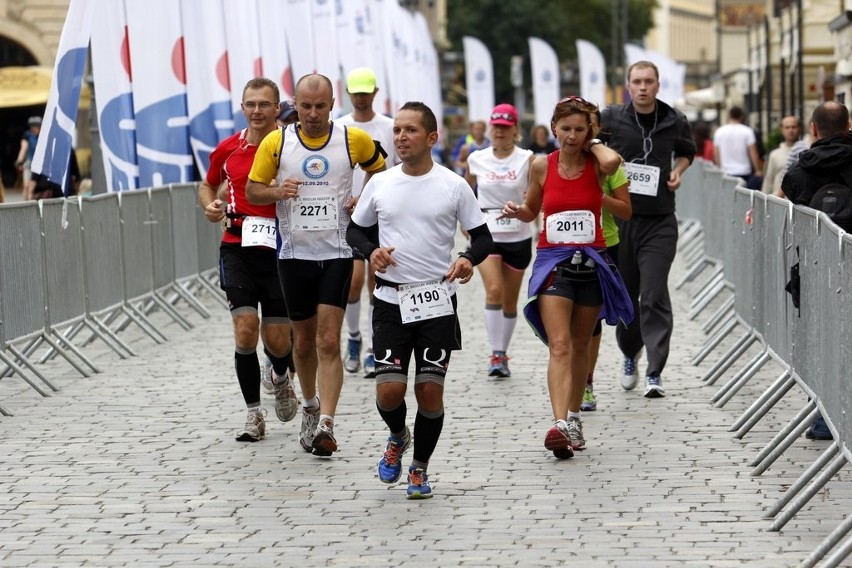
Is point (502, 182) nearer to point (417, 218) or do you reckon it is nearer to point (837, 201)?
point (837, 201)

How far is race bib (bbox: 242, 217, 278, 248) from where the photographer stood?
32.5 ft

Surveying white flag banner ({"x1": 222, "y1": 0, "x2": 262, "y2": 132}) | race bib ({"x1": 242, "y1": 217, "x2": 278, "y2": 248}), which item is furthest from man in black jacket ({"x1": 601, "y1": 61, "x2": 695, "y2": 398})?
white flag banner ({"x1": 222, "y1": 0, "x2": 262, "y2": 132})

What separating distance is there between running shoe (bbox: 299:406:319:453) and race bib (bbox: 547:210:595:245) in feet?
5.07

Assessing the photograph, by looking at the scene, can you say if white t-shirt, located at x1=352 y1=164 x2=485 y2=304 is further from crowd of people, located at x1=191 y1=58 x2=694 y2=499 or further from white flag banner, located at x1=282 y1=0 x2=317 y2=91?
white flag banner, located at x1=282 y1=0 x2=317 y2=91

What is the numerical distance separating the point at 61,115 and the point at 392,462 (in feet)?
22.5

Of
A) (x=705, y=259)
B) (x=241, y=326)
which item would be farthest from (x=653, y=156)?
(x=705, y=259)

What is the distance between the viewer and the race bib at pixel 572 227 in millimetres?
9469

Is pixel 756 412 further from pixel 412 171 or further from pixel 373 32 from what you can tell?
pixel 373 32

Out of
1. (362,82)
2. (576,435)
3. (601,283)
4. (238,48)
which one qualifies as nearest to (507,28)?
(238,48)

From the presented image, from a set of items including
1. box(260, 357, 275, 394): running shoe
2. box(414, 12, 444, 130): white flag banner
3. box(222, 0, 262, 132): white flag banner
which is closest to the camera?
box(260, 357, 275, 394): running shoe

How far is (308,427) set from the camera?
9555 mm

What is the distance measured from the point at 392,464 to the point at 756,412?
237cm

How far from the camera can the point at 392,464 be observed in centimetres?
835

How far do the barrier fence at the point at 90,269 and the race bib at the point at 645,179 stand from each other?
13.2 ft
